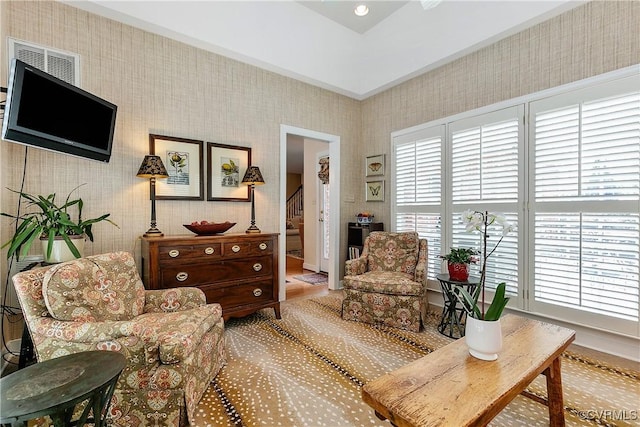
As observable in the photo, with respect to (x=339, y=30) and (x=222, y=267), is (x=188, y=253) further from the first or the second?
(x=339, y=30)

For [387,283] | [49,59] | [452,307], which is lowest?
[452,307]

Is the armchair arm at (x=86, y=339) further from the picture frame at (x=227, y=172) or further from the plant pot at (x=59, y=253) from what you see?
the picture frame at (x=227, y=172)

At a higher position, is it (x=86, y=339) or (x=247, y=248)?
(x=247, y=248)

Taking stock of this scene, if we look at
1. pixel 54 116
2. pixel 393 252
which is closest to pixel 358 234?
pixel 393 252

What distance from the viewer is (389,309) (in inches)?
114

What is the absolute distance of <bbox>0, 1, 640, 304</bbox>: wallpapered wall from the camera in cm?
241

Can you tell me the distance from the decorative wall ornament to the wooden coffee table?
4097 mm

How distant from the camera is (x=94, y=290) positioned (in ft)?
5.69

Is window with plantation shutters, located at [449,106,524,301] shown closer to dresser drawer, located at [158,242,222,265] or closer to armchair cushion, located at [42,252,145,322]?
dresser drawer, located at [158,242,222,265]

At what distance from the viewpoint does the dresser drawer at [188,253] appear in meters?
2.53

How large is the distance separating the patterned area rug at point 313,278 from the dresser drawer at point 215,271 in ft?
6.21

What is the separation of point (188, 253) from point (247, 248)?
56cm

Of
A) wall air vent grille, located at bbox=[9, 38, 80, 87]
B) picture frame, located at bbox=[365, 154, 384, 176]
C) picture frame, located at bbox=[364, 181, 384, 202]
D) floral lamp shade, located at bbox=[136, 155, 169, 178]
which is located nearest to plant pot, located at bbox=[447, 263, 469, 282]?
picture frame, located at bbox=[364, 181, 384, 202]

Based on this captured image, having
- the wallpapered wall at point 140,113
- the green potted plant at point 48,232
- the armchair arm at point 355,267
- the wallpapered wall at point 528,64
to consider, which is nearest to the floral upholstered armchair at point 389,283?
the armchair arm at point 355,267
